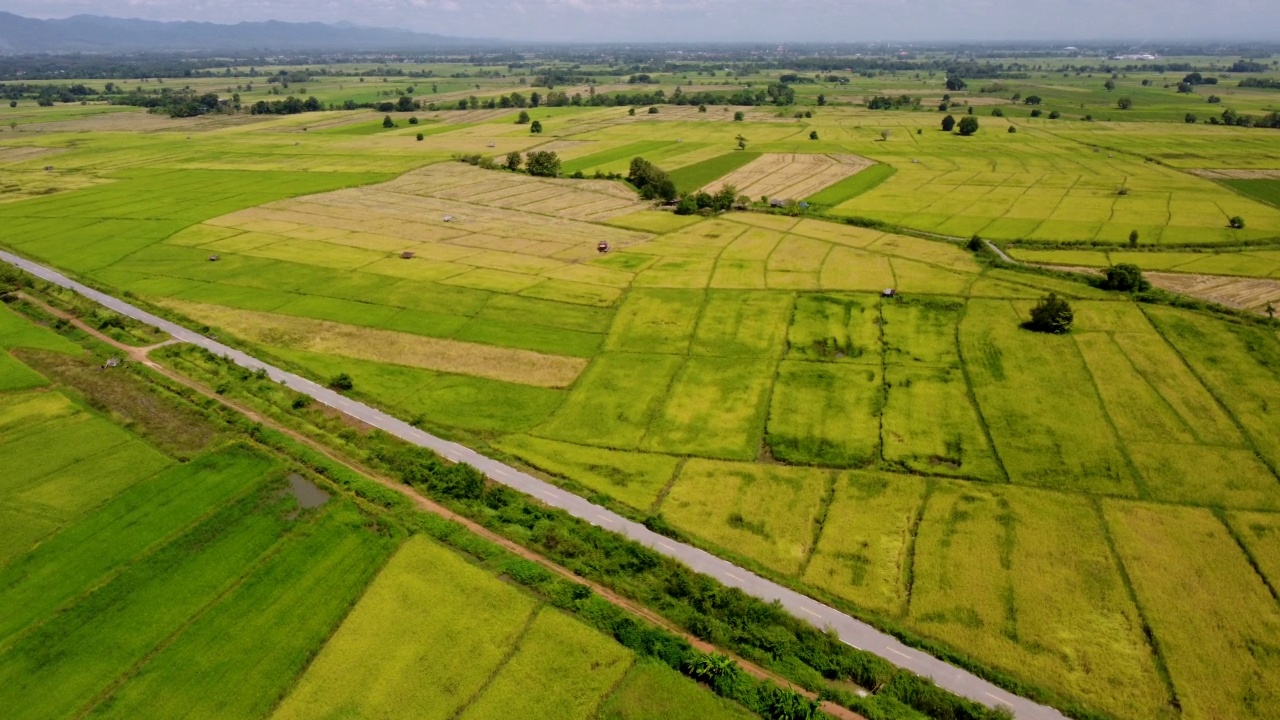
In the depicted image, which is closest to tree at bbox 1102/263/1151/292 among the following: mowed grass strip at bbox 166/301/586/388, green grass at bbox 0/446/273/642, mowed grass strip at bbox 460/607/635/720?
mowed grass strip at bbox 166/301/586/388

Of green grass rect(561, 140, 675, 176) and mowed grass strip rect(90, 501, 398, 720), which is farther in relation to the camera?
green grass rect(561, 140, 675, 176)

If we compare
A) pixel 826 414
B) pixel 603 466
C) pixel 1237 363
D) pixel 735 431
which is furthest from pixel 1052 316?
pixel 603 466

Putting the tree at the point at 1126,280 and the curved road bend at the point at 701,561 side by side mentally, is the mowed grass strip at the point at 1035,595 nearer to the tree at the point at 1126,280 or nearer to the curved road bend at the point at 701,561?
the curved road bend at the point at 701,561

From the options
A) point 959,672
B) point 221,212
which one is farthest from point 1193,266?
point 221,212

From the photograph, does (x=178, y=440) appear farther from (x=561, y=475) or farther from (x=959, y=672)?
(x=959, y=672)

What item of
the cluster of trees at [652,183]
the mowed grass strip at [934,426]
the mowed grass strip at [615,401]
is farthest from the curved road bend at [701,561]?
the cluster of trees at [652,183]

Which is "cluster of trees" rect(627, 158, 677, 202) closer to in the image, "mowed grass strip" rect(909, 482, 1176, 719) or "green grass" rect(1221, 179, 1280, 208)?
"mowed grass strip" rect(909, 482, 1176, 719)
